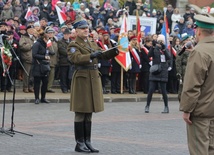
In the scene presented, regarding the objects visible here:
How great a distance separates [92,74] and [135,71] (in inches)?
483

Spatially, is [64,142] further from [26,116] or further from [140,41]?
[140,41]

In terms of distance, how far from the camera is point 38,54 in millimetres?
19859

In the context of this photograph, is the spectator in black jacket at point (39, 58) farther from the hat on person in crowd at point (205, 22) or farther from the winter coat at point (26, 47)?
the hat on person in crowd at point (205, 22)

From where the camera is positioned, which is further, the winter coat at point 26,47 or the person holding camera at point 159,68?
the winter coat at point 26,47

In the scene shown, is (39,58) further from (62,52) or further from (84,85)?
(84,85)

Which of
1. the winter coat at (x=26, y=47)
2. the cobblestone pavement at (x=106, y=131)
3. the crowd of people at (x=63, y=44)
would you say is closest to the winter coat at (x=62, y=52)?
the crowd of people at (x=63, y=44)

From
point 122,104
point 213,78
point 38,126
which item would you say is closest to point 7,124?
point 38,126

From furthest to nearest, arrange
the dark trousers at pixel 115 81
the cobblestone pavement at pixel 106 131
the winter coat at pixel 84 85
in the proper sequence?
the dark trousers at pixel 115 81 → the cobblestone pavement at pixel 106 131 → the winter coat at pixel 84 85

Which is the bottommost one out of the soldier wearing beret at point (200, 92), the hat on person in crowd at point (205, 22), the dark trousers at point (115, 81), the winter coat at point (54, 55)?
the dark trousers at point (115, 81)

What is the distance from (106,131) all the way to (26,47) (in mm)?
8434

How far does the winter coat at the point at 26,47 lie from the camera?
2197cm

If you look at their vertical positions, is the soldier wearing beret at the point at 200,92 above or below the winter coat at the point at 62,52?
above

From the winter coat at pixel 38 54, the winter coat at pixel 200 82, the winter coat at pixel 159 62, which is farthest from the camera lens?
the winter coat at pixel 38 54

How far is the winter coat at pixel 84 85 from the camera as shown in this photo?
1158cm
